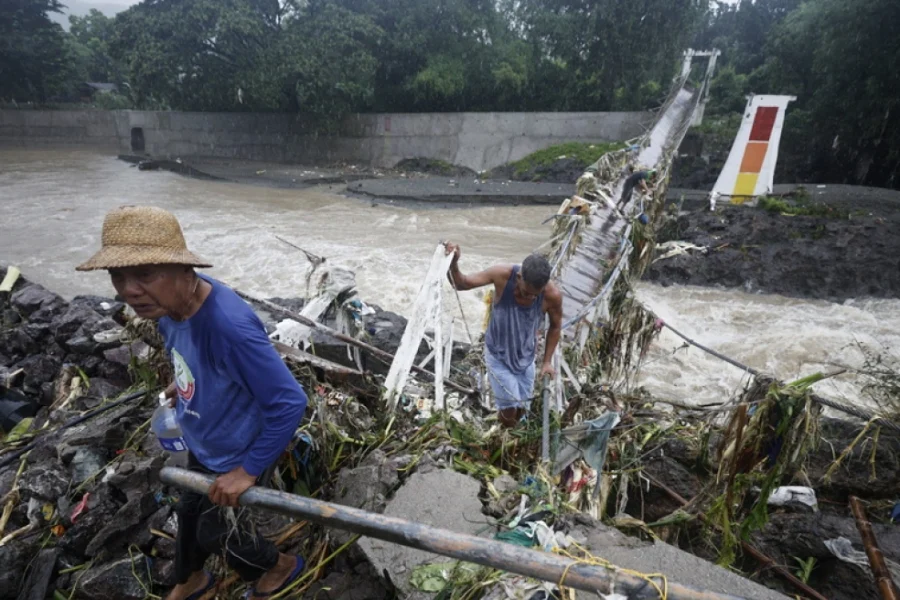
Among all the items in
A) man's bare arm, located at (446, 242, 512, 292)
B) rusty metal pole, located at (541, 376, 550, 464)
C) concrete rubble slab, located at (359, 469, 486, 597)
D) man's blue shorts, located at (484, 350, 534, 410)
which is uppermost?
man's bare arm, located at (446, 242, 512, 292)

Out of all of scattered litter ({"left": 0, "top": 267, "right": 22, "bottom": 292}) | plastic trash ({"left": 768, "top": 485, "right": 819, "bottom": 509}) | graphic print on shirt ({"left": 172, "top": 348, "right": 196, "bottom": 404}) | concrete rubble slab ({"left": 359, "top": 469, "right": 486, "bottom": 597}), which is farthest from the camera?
scattered litter ({"left": 0, "top": 267, "right": 22, "bottom": 292})

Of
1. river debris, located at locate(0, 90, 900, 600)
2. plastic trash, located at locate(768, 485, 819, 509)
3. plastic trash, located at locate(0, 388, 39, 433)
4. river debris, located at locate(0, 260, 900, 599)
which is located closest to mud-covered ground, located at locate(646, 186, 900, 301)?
river debris, located at locate(0, 90, 900, 600)

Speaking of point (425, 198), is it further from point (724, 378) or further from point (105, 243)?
point (105, 243)

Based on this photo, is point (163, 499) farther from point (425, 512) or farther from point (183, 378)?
point (425, 512)

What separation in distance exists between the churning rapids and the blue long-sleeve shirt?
201 inches

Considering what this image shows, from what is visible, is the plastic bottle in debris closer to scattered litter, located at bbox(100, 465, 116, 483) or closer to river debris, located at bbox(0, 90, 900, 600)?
river debris, located at bbox(0, 90, 900, 600)

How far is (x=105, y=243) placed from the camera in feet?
5.28

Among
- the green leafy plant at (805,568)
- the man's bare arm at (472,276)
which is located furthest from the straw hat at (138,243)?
the green leafy plant at (805,568)

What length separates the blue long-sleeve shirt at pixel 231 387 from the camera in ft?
5.38

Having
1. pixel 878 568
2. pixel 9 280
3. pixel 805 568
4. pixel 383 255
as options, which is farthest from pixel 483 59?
pixel 878 568

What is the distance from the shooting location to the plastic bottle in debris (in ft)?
7.32

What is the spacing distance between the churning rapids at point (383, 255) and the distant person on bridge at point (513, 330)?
318cm

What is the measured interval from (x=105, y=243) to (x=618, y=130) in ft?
67.8

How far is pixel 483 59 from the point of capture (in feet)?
72.1
